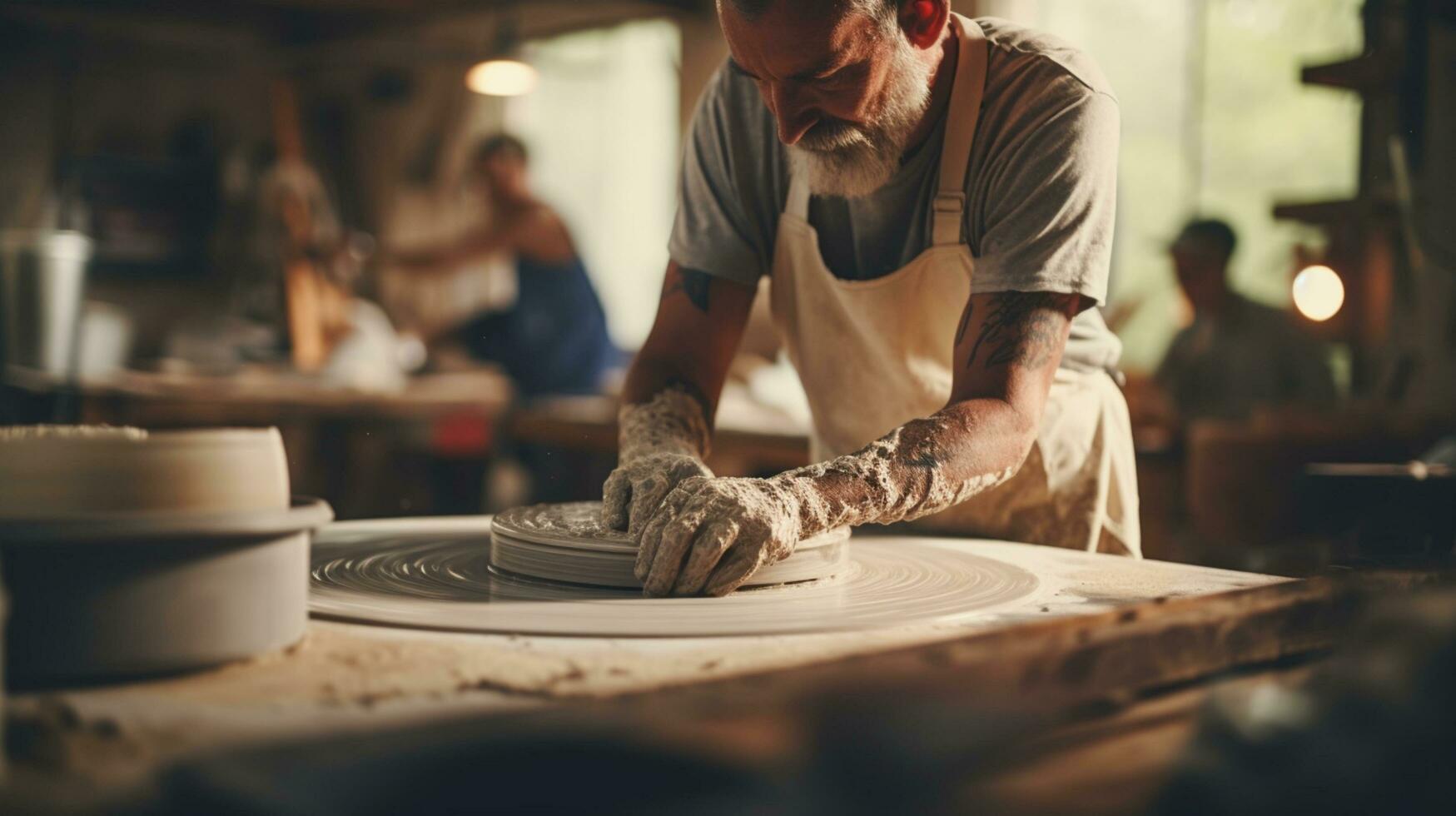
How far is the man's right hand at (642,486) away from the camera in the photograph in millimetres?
1340

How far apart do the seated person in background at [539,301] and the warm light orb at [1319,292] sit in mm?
3202

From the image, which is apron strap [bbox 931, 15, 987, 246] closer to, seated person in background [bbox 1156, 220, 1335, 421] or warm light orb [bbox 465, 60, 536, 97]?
seated person in background [bbox 1156, 220, 1335, 421]

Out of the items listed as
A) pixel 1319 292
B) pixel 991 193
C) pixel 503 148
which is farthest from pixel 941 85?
pixel 503 148

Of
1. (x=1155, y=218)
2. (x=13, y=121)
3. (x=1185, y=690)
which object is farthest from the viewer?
(x=13, y=121)

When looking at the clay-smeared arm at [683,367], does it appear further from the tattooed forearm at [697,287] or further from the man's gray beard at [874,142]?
the man's gray beard at [874,142]

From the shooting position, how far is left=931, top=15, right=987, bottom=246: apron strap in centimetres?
169

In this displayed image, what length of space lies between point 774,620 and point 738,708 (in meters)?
0.48

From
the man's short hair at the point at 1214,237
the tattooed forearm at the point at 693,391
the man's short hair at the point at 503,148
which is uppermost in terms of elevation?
the man's short hair at the point at 503,148

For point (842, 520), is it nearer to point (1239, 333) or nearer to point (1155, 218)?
point (1239, 333)

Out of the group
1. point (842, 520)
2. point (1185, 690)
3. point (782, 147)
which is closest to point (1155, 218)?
point (782, 147)

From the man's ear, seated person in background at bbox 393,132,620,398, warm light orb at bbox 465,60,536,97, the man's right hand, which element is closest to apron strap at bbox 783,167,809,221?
the man's ear

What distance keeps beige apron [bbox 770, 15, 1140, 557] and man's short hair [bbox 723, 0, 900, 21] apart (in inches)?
6.1

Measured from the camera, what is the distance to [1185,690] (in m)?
0.87

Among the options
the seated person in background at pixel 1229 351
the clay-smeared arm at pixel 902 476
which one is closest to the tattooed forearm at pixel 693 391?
the clay-smeared arm at pixel 902 476
